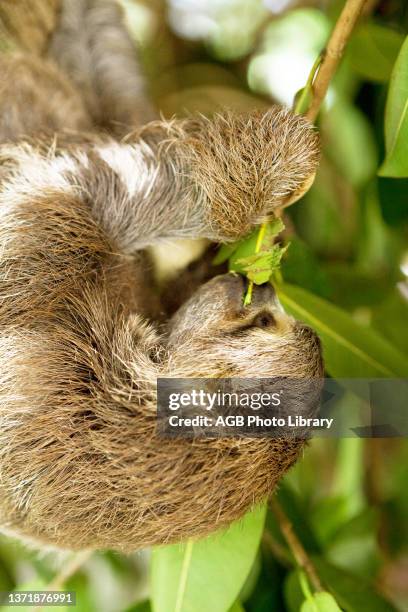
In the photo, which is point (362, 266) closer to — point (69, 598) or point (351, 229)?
point (351, 229)

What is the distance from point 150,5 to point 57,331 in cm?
176

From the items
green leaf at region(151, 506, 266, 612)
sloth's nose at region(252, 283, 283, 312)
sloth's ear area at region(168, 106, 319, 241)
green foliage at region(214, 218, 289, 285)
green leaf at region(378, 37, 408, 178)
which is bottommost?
green leaf at region(151, 506, 266, 612)

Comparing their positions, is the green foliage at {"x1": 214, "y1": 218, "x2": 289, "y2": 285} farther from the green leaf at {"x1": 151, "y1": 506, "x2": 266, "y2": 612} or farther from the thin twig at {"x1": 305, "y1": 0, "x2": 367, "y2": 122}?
the green leaf at {"x1": 151, "y1": 506, "x2": 266, "y2": 612}

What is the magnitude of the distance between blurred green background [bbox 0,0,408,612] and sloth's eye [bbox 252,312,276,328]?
0.49ft

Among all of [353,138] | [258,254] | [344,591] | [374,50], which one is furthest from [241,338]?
[353,138]

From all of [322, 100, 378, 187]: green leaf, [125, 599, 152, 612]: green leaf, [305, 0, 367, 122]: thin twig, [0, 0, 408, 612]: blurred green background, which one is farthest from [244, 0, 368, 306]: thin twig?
[125, 599, 152, 612]: green leaf

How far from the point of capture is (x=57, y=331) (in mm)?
1301

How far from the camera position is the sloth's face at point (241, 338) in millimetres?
1238

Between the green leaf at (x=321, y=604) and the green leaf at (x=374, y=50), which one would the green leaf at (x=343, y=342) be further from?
the green leaf at (x=374, y=50)

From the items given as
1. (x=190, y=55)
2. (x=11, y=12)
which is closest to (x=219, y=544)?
(x=11, y=12)

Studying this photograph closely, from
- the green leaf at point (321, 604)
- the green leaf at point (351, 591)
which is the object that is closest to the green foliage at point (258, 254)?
the green leaf at point (321, 604)

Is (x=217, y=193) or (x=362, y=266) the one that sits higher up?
(x=217, y=193)

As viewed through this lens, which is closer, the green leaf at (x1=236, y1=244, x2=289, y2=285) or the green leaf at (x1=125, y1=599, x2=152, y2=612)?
the green leaf at (x1=236, y1=244, x2=289, y2=285)

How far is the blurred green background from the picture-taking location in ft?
5.26
